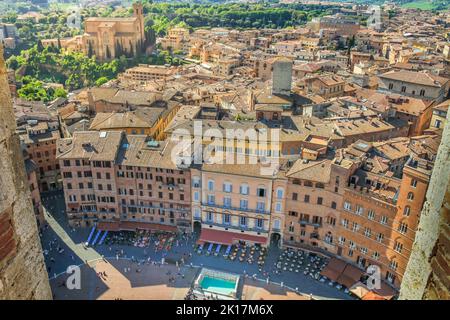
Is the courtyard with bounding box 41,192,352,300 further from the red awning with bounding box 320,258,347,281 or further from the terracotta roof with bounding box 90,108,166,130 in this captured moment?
the terracotta roof with bounding box 90,108,166,130

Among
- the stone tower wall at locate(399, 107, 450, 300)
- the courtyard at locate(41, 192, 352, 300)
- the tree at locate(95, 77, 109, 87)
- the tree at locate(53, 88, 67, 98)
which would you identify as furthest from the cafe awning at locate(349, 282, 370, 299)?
the tree at locate(95, 77, 109, 87)

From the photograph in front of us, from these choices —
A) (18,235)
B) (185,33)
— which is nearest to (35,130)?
(18,235)

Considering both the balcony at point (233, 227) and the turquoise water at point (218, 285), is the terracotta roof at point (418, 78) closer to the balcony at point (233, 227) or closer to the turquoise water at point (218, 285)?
the balcony at point (233, 227)

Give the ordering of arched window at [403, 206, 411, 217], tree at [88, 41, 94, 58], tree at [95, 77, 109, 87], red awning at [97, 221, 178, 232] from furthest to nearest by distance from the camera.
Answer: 1. tree at [88, 41, 94, 58]
2. tree at [95, 77, 109, 87]
3. red awning at [97, 221, 178, 232]
4. arched window at [403, 206, 411, 217]

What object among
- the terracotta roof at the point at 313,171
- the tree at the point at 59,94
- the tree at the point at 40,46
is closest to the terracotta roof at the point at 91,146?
the terracotta roof at the point at 313,171

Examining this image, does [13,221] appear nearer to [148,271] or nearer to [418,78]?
[148,271]
